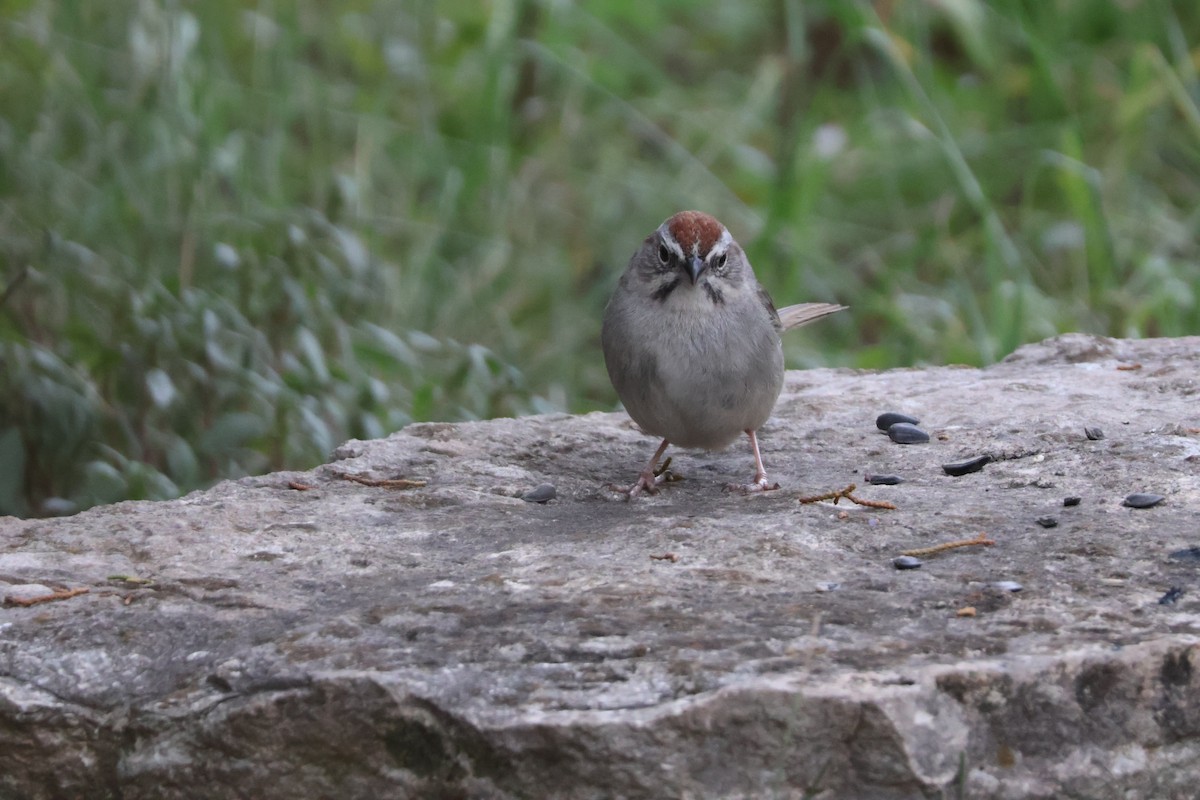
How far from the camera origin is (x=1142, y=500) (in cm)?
323

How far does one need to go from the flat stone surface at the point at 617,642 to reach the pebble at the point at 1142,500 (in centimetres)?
3

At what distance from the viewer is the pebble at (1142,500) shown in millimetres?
3213

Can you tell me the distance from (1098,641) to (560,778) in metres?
0.88

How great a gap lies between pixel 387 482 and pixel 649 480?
634 mm

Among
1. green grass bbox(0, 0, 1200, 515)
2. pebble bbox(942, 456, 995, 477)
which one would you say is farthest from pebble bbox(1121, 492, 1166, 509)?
green grass bbox(0, 0, 1200, 515)

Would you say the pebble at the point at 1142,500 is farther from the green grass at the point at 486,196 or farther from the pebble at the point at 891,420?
the green grass at the point at 486,196

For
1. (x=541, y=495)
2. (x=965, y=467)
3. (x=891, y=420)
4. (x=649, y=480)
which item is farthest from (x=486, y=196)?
(x=965, y=467)

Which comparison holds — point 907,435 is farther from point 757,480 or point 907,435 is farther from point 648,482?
point 648,482

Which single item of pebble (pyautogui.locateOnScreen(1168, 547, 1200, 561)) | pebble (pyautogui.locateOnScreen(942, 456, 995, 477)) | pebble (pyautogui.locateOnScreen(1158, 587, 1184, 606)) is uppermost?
pebble (pyautogui.locateOnScreen(1168, 547, 1200, 561))

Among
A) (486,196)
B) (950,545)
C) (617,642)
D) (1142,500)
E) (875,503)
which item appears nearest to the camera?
(617,642)

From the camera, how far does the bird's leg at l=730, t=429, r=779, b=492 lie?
12.0ft

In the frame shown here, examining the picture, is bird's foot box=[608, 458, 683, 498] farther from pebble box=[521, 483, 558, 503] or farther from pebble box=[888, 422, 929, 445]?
pebble box=[888, 422, 929, 445]

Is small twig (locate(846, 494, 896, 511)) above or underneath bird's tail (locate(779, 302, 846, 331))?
underneath

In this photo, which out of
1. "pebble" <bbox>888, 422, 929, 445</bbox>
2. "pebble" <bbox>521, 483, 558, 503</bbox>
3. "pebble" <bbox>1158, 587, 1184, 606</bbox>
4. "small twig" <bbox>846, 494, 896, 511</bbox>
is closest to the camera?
"pebble" <bbox>1158, 587, 1184, 606</bbox>
